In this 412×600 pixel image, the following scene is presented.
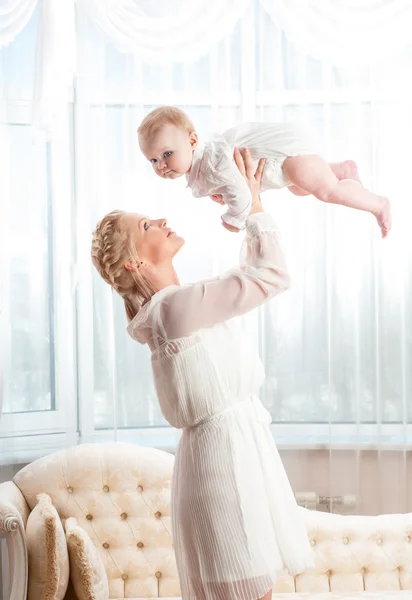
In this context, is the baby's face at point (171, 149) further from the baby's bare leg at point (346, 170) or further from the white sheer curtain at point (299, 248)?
the white sheer curtain at point (299, 248)

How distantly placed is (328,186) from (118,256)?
49 cm

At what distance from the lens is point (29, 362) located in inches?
125

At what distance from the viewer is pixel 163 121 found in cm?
177

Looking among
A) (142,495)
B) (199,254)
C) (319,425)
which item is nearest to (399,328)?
(319,425)

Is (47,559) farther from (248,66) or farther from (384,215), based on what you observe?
(248,66)

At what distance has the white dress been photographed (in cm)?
174

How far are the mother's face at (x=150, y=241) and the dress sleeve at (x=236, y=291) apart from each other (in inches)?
4.7

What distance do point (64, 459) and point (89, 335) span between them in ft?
1.70

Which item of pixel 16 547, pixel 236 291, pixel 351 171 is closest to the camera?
pixel 236 291

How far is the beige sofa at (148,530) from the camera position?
9.12ft

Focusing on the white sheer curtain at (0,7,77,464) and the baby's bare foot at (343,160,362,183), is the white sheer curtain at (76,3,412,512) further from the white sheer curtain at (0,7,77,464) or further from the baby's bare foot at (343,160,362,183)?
the baby's bare foot at (343,160,362,183)

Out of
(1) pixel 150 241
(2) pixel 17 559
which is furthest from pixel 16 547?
(1) pixel 150 241

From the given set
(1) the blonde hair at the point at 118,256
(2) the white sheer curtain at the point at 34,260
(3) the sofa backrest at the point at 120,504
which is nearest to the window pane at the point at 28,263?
(2) the white sheer curtain at the point at 34,260

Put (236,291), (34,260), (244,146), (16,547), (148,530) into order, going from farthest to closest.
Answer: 1. (34,260)
2. (148,530)
3. (16,547)
4. (244,146)
5. (236,291)
